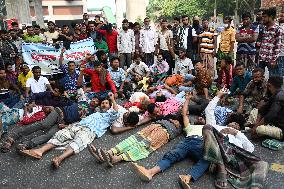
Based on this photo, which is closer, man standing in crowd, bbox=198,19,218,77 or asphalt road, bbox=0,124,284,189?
asphalt road, bbox=0,124,284,189

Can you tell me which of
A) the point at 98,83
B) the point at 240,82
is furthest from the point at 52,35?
the point at 240,82

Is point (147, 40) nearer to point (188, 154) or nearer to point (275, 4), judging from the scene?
point (188, 154)

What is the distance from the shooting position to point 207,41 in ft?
29.2

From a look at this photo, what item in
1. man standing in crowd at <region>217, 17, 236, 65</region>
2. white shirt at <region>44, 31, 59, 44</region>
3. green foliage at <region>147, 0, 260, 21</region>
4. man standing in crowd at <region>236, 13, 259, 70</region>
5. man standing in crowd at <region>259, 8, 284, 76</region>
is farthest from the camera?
green foliage at <region>147, 0, 260, 21</region>

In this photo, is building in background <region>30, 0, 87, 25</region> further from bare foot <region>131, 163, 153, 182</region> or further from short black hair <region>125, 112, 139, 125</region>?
bare foot <region>131, 163, 153, 182</region>

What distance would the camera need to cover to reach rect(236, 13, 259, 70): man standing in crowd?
26.7 ft

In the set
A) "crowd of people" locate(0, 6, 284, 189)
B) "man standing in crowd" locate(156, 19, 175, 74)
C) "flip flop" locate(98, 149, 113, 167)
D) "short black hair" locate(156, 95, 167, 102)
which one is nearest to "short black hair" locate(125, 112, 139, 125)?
"crowd of people" locate(0, 6, 284, 189)

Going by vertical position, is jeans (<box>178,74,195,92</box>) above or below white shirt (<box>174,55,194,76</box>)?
below

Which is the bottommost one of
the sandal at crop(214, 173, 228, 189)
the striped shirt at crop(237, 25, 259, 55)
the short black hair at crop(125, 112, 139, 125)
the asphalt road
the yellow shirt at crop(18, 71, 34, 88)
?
the asphalt road

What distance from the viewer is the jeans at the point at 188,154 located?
4215 millimetres

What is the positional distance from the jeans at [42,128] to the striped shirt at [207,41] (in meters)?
4.80

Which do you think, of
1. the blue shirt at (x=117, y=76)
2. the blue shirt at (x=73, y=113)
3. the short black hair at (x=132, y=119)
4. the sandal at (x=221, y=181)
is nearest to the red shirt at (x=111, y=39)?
the blue shirt at (x=117, y=76)

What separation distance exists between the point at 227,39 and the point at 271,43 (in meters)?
2.00

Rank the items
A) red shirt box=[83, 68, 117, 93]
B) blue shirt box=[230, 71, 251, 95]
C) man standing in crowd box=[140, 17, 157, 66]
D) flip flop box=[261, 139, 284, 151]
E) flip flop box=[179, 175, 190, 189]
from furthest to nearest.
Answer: man standing in crowd box=[140, 17, 157, 66]
red shirt box=[83, 68, 117, 93]
blue shirt box=[230, 71, 251, 95]
flip flop box=[261, 139, 284, 151]
flip flop box=[179, 175, 190, 189]
